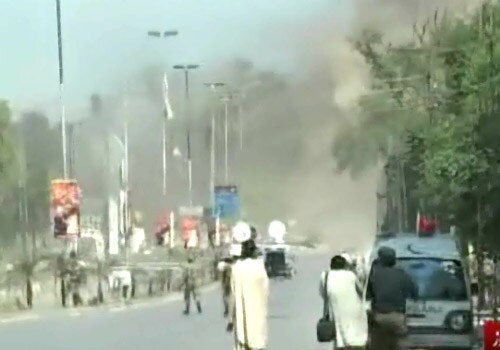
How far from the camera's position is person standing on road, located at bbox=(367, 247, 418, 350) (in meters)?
15.4

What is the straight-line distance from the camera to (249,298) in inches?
611

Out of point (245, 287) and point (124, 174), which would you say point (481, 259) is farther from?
point (124, 174)

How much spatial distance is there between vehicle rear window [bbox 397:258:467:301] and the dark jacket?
691cm

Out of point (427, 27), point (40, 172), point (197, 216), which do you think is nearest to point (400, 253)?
point (427, 27)

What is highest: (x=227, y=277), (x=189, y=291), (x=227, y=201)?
(x=227, y=201)

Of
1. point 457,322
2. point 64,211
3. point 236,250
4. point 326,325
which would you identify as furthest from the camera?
point 64,211

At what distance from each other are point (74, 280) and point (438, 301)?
2117 centimetres

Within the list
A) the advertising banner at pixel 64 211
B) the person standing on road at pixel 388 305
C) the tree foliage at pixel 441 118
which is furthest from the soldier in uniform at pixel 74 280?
the person standing on road at pixel 388 305

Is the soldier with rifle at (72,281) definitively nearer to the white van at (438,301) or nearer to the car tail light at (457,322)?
the white van at (438,301)

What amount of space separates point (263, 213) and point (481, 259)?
78.9 ft

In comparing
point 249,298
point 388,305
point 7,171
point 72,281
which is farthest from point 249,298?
point 7,171

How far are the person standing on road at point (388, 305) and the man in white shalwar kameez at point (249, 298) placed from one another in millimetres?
995

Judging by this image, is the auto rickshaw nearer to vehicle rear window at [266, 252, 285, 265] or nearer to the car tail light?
vehicle rear window at [266, 252, 285, 265]

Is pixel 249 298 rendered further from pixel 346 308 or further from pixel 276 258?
pixel 276 258
